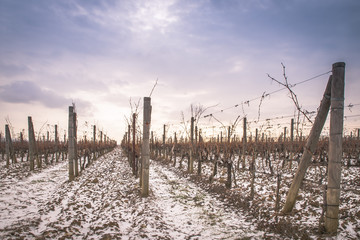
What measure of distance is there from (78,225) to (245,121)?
8.66 m

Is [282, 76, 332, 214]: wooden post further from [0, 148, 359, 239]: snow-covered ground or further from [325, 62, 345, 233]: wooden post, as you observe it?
[0, 148, 359, 239]: snow-covered ground

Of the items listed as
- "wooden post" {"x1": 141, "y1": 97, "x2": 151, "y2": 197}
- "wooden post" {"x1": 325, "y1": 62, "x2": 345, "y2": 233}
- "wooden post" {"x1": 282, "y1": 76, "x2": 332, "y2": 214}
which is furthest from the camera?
"wooden post" {"x1": 141, "y1": 97, "x2": 151, "y2": 197}

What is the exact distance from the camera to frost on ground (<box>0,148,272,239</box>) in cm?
364

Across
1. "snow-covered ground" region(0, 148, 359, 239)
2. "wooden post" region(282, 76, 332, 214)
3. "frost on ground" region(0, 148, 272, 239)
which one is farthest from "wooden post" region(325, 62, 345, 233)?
"frost on ground" region(0, 148, 272, 239)

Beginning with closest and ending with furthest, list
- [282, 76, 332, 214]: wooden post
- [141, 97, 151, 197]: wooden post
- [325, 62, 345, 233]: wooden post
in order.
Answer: [325, 62, 345, 233]: wooden post, [282, 76, 332, 214]: wooden post, [141, 97, 151, 197]: wooden post

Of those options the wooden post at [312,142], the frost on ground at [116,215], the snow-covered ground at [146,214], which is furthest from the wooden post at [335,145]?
the frost on ground at [116,215]

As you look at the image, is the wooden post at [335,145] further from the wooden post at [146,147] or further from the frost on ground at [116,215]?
the wooden post at [146,147]

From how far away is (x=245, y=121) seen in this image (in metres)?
10.5

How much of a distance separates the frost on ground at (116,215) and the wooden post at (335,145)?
3.28ft

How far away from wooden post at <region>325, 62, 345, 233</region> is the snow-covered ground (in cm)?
18

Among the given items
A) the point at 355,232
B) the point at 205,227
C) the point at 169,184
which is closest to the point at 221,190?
the point at 169,184

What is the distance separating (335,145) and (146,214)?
3850 mm

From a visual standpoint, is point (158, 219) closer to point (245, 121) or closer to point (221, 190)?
point (221, 190)

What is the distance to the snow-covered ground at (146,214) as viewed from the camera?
362 centimetres
